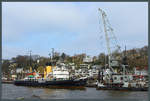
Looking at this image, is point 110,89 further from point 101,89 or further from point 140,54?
point 140,54

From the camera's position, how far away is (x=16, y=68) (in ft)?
168

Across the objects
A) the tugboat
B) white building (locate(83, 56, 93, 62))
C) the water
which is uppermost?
white building (locate(83, 56, 93, 62))

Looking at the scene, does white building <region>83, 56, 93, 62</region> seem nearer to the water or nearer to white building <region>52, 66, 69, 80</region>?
white building <region>52, 66, 69, 80</region>

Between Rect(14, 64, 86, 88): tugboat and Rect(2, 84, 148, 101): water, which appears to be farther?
Rect(14, 64, 86, 88): tugboat

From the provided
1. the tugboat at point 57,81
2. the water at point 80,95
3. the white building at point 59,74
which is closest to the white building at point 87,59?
the tugboat at point 57,81

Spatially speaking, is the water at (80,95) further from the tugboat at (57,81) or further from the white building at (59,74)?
the white building at (59,74)

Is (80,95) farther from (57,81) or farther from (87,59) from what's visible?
(87,59)

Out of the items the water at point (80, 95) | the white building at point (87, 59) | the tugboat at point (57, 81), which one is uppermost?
the white building at point (87, 59)

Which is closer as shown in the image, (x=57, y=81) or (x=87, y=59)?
(x=57, y=81)

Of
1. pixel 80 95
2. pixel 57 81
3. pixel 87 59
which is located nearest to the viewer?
pixel 80 95

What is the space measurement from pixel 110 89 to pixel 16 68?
3595 cm

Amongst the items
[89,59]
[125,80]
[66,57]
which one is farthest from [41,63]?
[125,80]

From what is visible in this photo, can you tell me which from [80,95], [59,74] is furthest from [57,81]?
[80,95]

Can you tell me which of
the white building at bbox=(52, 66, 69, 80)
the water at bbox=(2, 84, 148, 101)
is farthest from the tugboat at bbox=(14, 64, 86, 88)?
the water at bbox=(2, 84, 148, 101)
